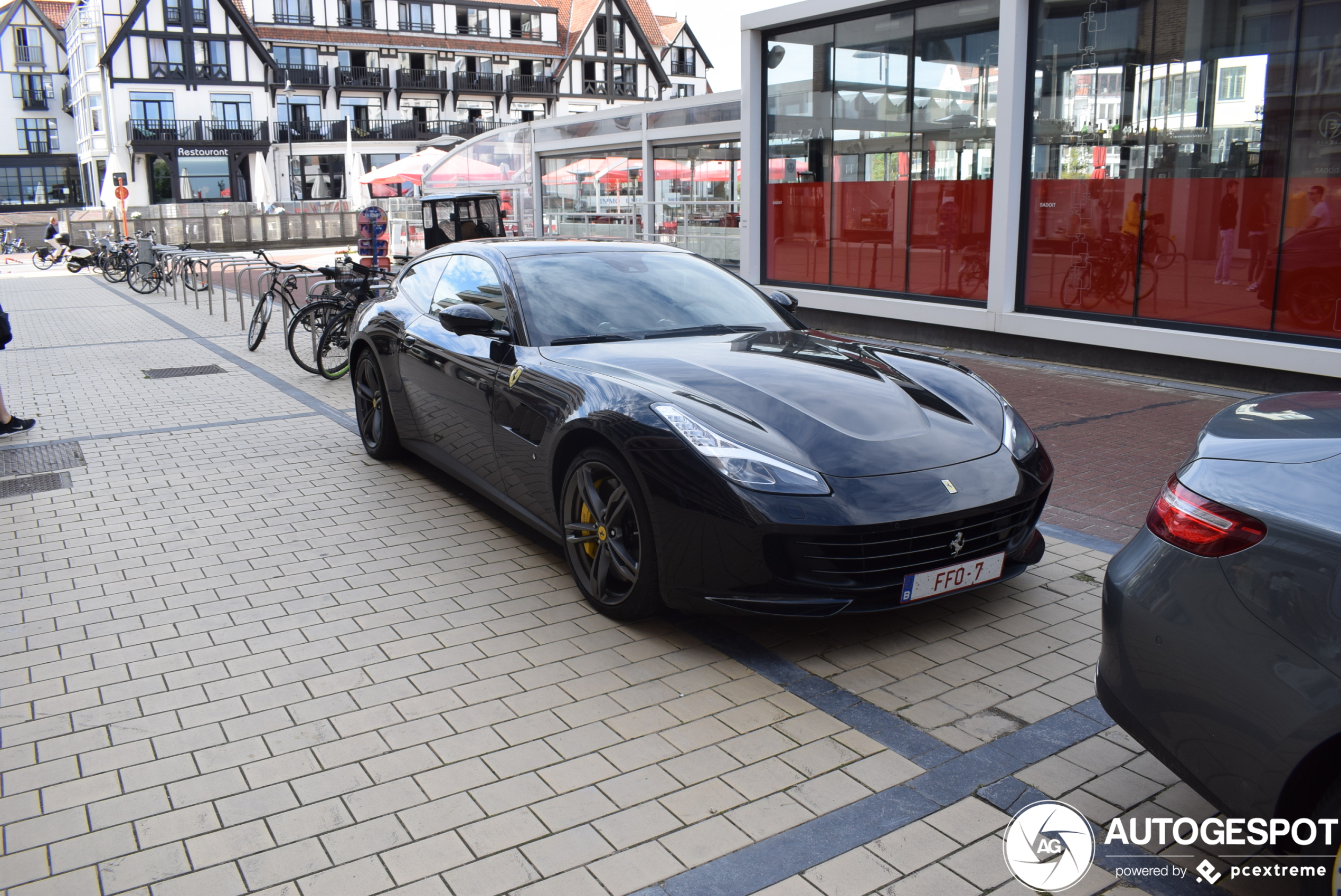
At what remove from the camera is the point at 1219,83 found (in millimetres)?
9922

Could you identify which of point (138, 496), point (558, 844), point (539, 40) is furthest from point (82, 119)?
point (558, 844)

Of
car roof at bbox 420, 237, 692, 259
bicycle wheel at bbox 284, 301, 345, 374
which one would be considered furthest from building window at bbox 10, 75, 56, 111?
car roof at bbox 420, 237, 692, 259

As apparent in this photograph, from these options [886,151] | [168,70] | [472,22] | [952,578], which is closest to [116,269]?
[886,151]

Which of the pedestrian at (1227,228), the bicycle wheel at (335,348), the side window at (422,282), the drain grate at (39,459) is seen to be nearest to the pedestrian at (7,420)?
the drain grate at (39,459)

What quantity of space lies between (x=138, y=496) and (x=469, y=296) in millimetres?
2579

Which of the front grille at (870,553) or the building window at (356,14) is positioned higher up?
the building window at (356,14)

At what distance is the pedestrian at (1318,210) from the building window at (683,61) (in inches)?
3220

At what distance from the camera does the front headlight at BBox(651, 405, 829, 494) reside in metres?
3.89

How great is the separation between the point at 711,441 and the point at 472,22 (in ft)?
248

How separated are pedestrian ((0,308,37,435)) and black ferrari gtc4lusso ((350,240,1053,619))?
4.33 metres

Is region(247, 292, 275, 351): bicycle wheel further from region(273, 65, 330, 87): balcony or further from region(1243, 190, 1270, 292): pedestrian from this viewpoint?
region(273, 65, 330, 87): balcony

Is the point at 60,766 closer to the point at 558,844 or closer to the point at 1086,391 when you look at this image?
the point at 558,844

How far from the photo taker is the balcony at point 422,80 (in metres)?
69.2

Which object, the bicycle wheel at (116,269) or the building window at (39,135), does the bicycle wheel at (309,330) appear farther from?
the building window at (39,135)
